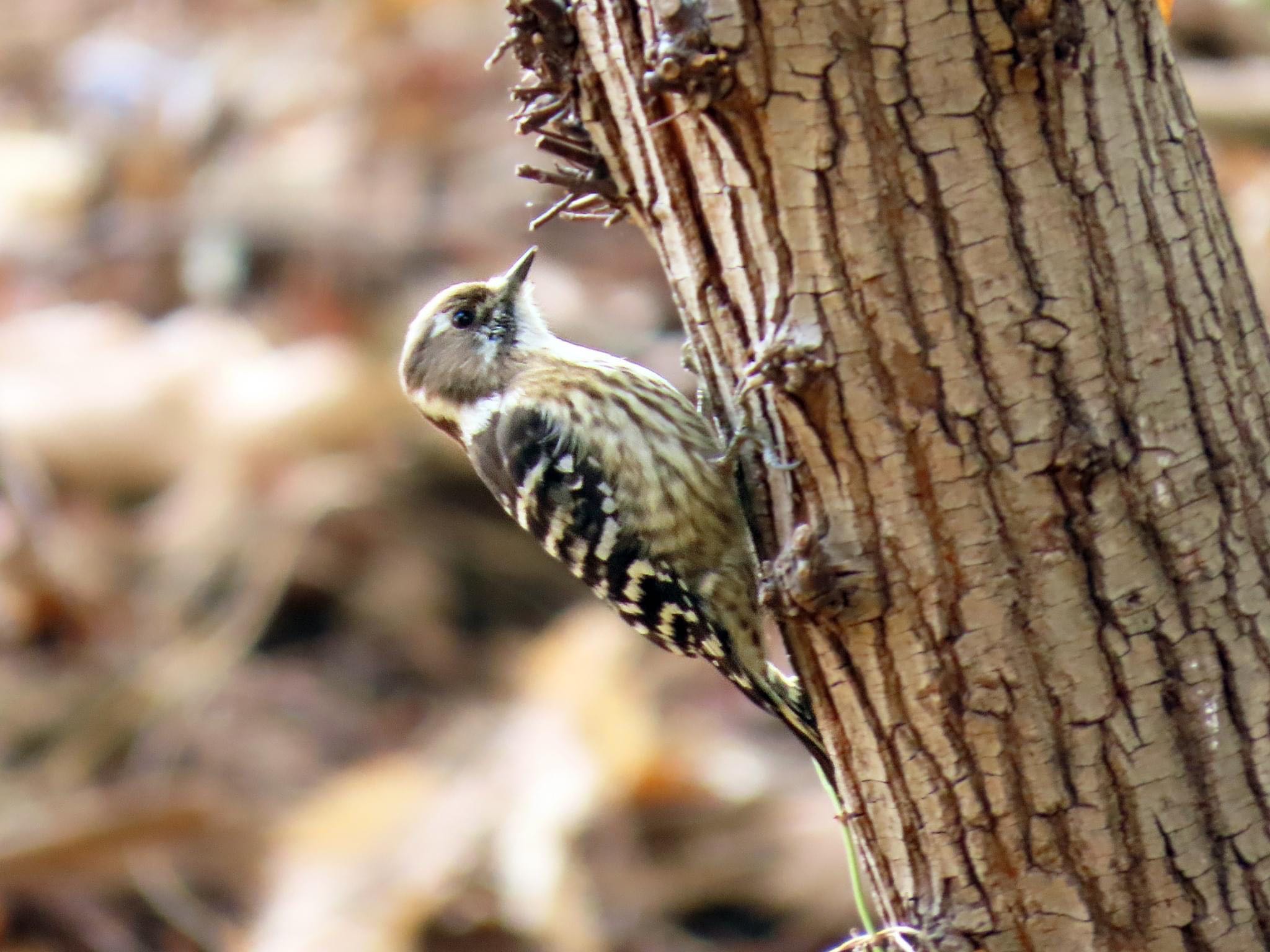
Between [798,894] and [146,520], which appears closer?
[798,894]

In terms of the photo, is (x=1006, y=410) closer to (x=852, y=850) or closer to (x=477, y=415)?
(x=852, y=850)

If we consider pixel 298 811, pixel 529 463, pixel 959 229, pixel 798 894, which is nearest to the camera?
pixel 959 229

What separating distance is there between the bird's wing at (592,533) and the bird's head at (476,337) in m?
0.22

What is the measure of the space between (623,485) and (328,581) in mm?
4631

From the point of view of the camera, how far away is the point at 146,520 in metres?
8.14

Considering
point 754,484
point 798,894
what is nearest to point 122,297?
point 798,894

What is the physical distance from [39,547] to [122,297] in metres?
2.39

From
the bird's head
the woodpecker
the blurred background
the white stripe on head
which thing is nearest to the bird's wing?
the woodpecker

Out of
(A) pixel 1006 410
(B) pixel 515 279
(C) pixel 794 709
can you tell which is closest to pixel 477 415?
(B) pixel 515 279

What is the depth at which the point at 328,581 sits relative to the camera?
309 inches

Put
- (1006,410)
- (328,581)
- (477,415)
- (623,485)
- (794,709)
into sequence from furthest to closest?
1. (328,581)
2. (477,415)
3. (623,485)
4. (794,709)
5. (1006,410)

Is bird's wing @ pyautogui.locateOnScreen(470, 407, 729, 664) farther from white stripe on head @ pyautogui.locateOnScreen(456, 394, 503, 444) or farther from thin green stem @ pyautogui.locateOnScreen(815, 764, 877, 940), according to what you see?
thin green stem @ pyautogui.locateOnScreen(815, 764, 877, 940)

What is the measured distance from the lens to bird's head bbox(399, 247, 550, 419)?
13.1 feet

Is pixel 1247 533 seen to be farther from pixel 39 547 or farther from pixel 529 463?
pixel 39 547
